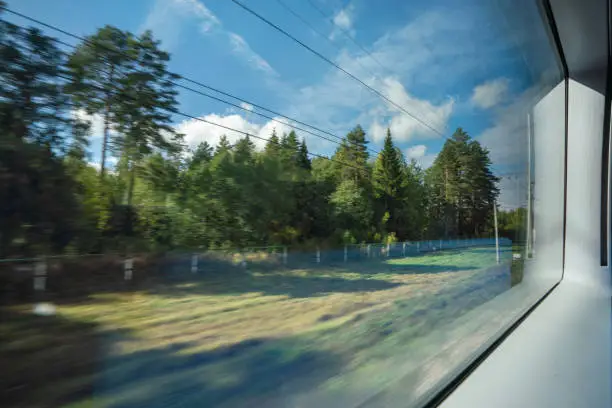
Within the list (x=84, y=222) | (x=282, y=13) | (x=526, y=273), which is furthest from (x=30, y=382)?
(x=526, y=273)

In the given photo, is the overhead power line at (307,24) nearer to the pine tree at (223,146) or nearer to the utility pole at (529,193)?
the pine tree at (223,146)

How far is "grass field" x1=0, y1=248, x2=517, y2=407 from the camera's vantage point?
2.30 ft

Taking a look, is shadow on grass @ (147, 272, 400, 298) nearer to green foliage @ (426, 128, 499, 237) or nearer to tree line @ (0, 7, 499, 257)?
tree line @ (0, 7, 499, 257)

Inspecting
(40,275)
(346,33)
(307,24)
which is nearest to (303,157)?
(307,24)

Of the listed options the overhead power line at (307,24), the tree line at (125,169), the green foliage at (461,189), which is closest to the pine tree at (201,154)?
the tree line at (125,169)

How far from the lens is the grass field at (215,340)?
0.70 m

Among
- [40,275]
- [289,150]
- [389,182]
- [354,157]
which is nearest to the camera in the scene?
[40,275]

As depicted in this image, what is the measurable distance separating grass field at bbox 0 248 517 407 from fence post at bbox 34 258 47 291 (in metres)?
0.04

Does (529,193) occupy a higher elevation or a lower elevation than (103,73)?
higher

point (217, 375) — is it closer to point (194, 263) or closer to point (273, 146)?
point (194, 263)

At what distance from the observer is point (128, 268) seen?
0.82 m

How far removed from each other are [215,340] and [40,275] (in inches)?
18.9

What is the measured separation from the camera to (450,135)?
2.46m

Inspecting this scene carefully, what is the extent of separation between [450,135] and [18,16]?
237 centimetres
